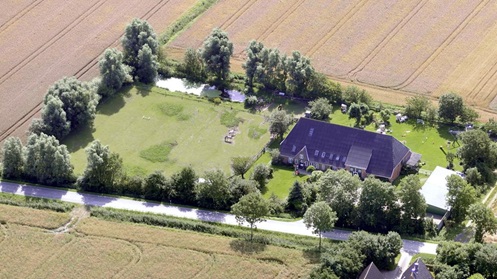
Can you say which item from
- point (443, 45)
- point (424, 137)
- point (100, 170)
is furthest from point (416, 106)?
point (100, 170)

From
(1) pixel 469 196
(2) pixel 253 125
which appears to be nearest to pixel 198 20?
(2) pixel 253 125

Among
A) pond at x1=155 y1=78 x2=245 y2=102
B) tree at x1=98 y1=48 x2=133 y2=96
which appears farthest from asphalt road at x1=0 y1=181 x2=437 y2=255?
pond at x1=155 y1=78 x2=245 y2=102

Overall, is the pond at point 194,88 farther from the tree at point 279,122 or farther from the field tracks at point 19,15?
the field tracks at point 19,15

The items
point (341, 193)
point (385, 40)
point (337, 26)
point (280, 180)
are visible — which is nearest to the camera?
point (341, 193)

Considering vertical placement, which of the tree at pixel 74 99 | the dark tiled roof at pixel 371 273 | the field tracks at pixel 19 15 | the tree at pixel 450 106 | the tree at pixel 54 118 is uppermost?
the field tracks at pixel 19 15

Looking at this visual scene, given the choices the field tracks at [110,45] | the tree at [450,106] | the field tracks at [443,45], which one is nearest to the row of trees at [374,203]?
the tree at [450,106]

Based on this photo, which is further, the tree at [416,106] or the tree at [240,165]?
the tree at [416,106]

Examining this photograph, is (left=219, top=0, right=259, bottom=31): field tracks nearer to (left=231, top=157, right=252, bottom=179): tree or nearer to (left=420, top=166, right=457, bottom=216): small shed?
(left=231, top=157, right=252, bottom=179): tree

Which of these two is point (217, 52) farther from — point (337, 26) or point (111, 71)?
point (337, 26)

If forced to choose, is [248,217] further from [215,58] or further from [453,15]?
[453,15]
